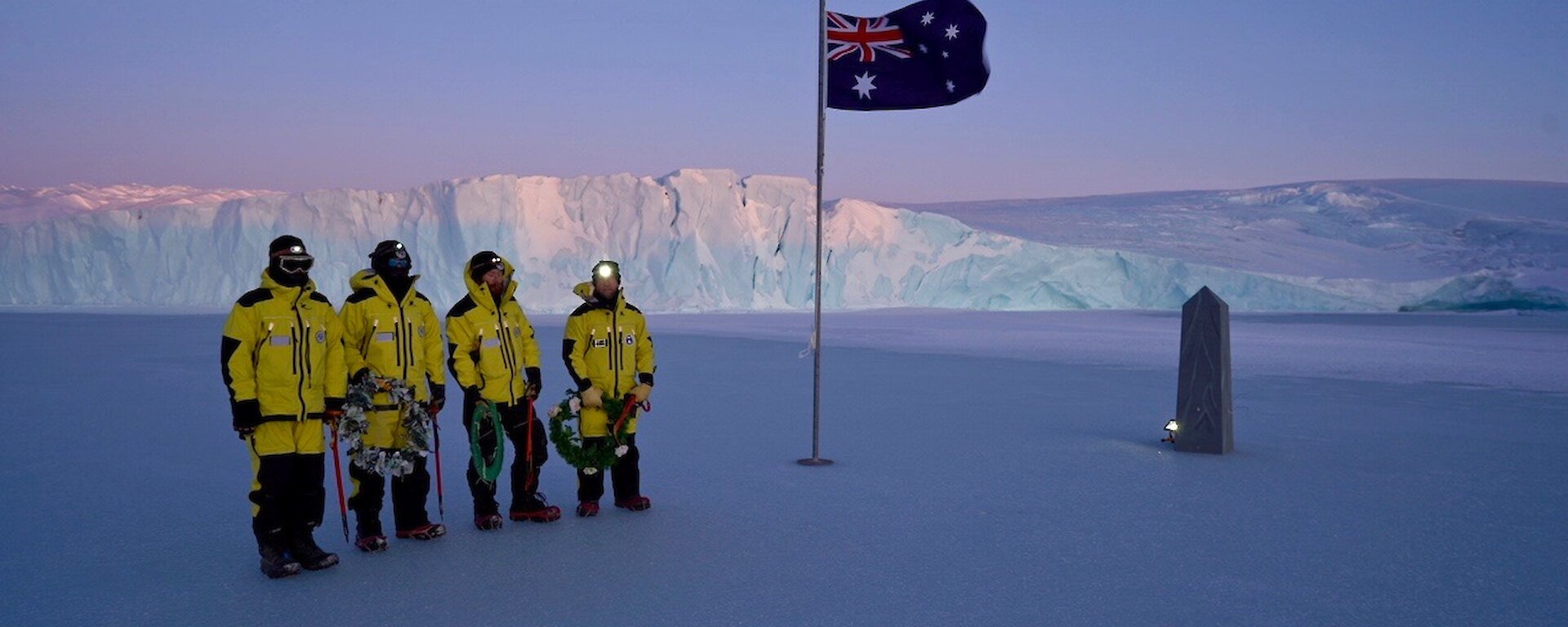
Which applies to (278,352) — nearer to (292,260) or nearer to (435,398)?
(292,260)

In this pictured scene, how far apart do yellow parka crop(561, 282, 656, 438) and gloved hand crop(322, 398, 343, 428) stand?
4.66 feet

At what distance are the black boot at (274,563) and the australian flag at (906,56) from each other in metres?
5.37

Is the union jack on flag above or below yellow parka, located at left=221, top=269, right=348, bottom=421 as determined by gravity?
above

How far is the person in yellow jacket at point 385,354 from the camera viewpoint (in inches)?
218

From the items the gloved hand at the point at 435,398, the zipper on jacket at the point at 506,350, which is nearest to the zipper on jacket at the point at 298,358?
the gloved hand at the point at 435,398

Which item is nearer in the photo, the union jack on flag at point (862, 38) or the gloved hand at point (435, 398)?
the gloved hand at point (435, 398)

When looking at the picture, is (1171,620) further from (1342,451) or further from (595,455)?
(1342,451)

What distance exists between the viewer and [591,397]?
630cm

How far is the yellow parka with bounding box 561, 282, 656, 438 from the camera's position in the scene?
640cm

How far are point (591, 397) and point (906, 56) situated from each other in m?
4.18

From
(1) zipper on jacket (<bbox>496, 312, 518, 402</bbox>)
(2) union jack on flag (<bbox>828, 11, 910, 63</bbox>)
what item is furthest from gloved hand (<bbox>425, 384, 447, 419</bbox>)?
(2) union jack on flag (<bbox>828, 11, 910, 63</bbox>)

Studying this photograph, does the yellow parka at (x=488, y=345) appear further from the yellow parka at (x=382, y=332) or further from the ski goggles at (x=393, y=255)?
the ski goggles at (x=393, y=255)

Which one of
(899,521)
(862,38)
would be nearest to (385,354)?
(899,521)

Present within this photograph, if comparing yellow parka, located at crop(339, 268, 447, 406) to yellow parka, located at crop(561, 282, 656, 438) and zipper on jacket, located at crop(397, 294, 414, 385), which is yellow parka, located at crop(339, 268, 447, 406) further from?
yellow parka, located at crop(561, 282, 656, 438)
